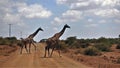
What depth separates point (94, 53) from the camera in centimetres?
5288

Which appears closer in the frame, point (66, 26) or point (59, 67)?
point (59, 67)

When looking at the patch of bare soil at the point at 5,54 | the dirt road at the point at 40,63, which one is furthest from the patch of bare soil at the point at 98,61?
the patch of bare soil at the point at 5,54

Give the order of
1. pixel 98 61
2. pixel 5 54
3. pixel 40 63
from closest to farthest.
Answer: pixel 40 63 < pixel 98 61 < pixel 5 54

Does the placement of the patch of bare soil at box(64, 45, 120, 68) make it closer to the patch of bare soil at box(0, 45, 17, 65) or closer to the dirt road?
the dirt road

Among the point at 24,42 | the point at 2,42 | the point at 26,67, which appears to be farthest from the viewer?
the point at 2,42

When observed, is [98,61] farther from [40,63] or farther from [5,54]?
[5,54]

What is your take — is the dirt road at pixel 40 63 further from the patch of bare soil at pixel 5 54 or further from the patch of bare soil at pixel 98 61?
the patch of bare soil at pixel 5 54

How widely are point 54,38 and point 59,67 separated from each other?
13000 mm

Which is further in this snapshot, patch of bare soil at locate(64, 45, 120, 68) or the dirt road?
patch of bare soil at locate(64, 45, 120, 68)

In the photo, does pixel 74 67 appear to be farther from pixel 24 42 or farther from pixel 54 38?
pixel 24 42

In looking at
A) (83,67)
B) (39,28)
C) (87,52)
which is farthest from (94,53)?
(83,67)

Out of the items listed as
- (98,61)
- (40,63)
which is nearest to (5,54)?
(98,61)

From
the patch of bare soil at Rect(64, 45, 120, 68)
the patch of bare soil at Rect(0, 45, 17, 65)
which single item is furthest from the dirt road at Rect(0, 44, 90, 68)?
the patch of bare soil at Rect(0, 45, 17, 65)

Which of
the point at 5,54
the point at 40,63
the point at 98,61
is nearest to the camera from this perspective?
the point at 40,63
